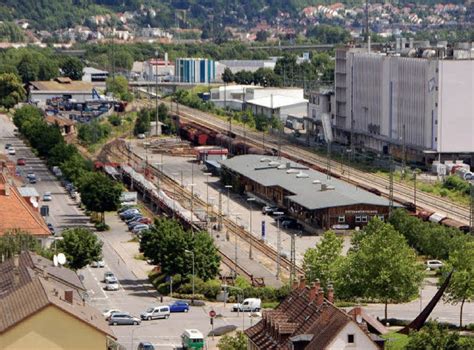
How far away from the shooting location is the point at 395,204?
48.0m

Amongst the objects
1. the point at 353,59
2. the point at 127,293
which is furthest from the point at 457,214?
the point at 353,59

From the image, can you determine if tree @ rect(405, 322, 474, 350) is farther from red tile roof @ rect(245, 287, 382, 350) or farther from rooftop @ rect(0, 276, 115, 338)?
rooftop @ rect(0, 276, 115, 338)

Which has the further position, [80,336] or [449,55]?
[449,55]

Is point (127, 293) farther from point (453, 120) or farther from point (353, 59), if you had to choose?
point (353, 59)

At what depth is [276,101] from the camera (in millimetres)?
89875

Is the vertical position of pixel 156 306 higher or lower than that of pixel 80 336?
lower

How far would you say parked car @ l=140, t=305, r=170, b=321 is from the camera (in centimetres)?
3303

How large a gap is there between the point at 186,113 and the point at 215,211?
41.8 metres

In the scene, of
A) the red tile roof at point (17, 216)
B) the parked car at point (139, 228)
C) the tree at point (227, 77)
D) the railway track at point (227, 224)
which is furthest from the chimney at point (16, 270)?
the tree at point (227, 77)

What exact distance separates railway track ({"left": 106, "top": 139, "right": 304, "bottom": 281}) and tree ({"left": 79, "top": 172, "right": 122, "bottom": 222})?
3040 mm

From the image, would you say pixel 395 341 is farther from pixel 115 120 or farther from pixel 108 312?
pixel 115 120

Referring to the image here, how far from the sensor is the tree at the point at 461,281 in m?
32.3

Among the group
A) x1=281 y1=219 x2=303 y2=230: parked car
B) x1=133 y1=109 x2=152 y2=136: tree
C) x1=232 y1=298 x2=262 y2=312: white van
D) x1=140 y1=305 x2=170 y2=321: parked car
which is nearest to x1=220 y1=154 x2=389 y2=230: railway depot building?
x1=281 y1=219 x2=303 y2=230: parked car

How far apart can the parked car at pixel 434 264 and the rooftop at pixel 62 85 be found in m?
62.3
